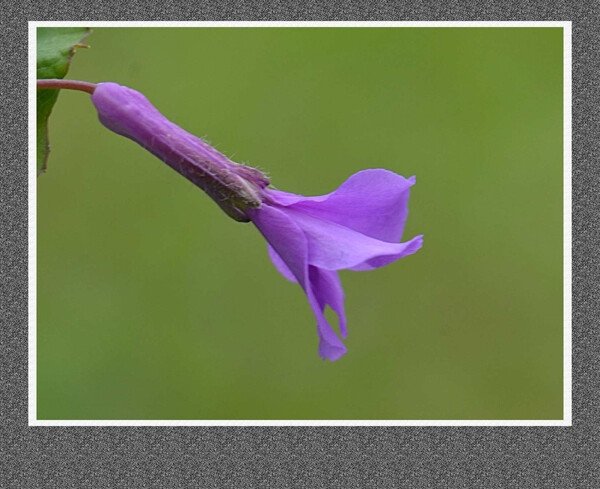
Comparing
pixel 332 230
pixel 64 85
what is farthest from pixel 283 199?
pixel 64 85

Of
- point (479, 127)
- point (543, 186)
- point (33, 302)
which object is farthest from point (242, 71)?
point (33, 302)

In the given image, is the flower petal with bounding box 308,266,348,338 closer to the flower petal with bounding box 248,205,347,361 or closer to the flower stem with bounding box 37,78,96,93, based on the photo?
the flower petal with bounding box 248,205,347,361

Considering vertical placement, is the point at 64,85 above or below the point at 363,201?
above

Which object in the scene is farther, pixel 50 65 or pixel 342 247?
pixel 50 65

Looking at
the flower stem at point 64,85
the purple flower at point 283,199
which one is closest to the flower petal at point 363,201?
the purple flower at point 283,199

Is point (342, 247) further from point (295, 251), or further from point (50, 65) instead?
point (50, 65)

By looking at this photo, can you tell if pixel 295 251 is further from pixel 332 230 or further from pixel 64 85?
pixel 64 85

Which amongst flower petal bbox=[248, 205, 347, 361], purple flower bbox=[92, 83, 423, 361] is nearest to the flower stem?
purple flower bbox=[92, 83, 423, 361]
